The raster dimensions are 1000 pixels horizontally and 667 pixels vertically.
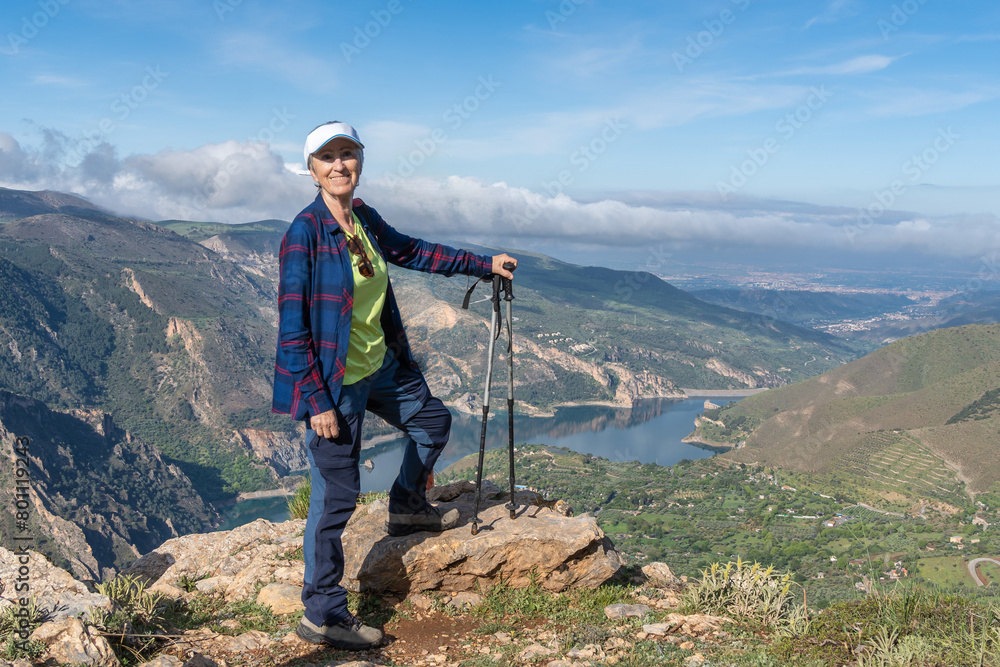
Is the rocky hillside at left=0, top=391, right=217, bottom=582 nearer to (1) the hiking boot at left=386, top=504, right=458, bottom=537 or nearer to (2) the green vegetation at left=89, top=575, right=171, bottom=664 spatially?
(2) the green vegetation at left=89, top=575, right=171, bottom=664

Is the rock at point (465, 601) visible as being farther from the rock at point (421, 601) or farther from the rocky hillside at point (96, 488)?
the rocky hillside at point (96, 488)

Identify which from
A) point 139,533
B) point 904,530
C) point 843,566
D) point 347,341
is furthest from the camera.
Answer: point 139,533

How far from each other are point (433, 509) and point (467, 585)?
2.39ft

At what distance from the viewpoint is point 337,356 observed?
4242mm

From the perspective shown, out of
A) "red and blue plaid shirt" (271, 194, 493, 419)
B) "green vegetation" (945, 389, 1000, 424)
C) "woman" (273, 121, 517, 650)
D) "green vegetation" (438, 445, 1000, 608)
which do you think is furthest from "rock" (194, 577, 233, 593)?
"green vegetation" (945, 389, 1000, 424)

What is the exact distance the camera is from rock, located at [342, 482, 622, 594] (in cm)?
554

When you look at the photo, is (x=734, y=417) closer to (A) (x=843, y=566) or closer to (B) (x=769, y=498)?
(B) (x=769, y=498)

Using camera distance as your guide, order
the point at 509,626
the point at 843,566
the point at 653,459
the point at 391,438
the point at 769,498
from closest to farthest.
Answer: the point at 509,626
the point at 843,566
the point at 769,498
the point at 653,459
the point at 391,438

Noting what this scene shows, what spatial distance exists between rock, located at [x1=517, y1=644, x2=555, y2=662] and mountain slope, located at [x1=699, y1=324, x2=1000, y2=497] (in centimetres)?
8777

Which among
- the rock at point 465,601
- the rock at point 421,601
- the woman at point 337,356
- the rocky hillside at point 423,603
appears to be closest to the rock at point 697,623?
the rocky hillside at point 423,603

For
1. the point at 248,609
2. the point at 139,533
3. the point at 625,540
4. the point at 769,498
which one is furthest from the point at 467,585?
the point at 139,533

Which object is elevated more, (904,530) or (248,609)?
(248,609)

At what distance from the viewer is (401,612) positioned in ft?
17.5

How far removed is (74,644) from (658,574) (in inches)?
201
